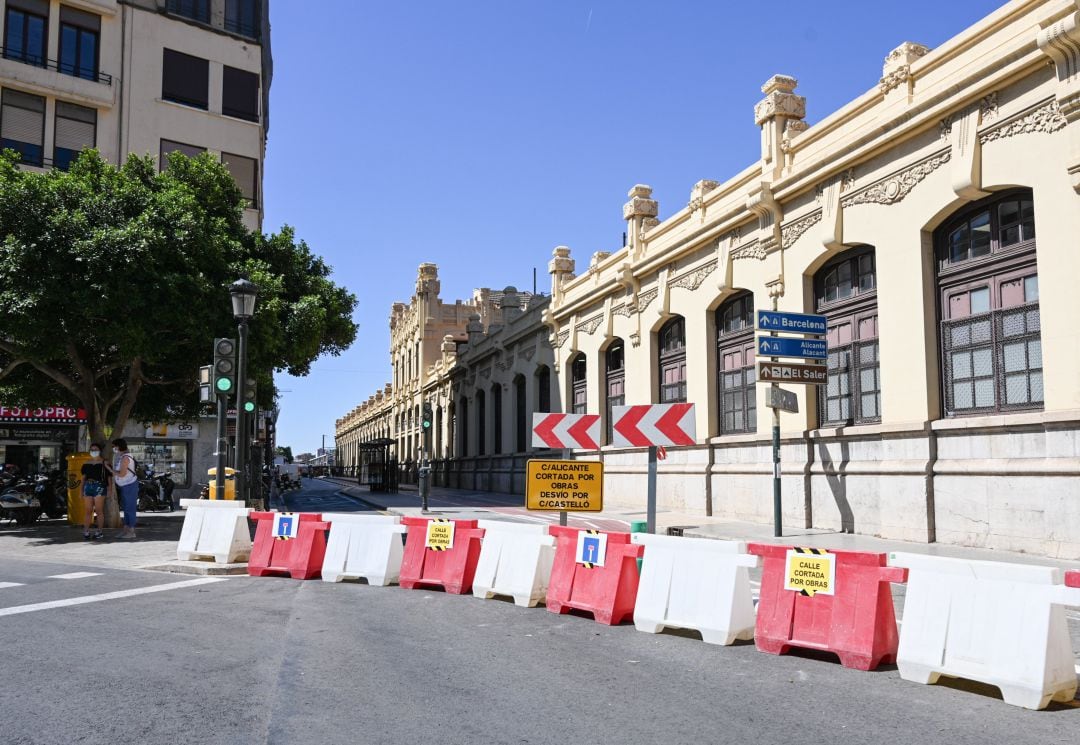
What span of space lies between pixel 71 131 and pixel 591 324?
715 inches

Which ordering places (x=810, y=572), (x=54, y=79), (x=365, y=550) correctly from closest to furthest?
(x=810, y=572)
(x=365, y=550)
(x=54, y=79)

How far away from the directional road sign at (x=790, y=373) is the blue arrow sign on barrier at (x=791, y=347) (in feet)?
0.64

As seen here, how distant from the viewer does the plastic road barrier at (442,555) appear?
9691 millimetres

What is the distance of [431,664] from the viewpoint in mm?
6316

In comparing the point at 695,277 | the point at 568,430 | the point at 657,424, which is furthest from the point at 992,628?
the point at 695,277

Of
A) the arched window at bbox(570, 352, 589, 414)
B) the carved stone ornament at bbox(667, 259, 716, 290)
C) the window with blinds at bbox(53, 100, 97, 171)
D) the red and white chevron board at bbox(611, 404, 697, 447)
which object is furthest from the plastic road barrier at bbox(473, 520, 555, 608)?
the window with blinds at bbox(53, 100, 97, 171)

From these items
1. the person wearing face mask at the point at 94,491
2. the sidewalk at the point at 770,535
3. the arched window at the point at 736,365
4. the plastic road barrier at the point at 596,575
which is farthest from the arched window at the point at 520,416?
the plastic road barrier at the point at 596,575

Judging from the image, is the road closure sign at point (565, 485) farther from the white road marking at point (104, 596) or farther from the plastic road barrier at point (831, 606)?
the white road marking at point (104, 596)

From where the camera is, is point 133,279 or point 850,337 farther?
point 850,337

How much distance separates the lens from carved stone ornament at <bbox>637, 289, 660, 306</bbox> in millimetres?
24516

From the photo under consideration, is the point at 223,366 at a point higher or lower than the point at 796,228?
lower

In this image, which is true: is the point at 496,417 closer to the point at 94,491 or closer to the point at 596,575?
the point at 94,491

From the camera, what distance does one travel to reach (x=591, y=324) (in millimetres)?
28969

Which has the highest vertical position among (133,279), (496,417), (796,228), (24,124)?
(24,124)
